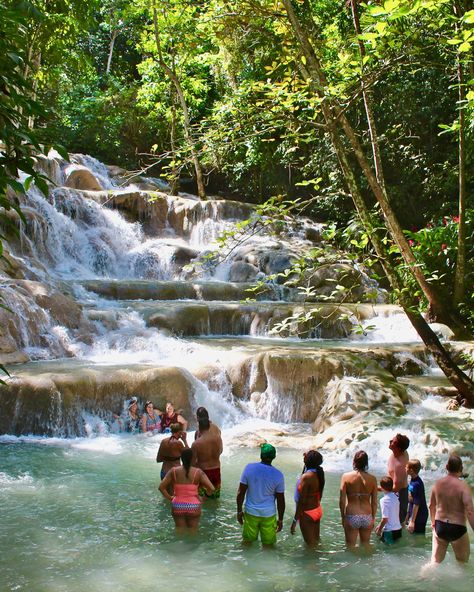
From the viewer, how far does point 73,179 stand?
24.3 m

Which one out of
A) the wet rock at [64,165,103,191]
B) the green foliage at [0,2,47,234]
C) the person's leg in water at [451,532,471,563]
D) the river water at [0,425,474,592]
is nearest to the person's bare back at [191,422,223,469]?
the river water at [0,425,474,592]

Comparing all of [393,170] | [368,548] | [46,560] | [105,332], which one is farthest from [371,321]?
[46,560]

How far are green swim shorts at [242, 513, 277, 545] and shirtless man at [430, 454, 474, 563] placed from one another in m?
1.31

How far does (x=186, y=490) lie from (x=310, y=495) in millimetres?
1113

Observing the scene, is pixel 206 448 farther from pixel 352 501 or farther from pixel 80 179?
pixel 80 179

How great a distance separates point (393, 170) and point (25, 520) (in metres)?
18.5

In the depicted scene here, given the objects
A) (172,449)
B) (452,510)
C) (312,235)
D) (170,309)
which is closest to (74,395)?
(172,449)

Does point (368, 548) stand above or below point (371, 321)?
below

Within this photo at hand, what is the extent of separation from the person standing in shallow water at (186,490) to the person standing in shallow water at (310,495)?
0.83m

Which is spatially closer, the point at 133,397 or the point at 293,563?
the point at 293,563

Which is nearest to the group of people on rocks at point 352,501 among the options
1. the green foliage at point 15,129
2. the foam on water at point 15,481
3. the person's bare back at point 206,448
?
the person's bare back at point 206,448

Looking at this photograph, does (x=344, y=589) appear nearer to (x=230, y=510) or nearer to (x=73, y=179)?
(x=230, y=510)

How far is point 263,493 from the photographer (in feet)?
18.2

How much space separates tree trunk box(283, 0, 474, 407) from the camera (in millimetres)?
7898
